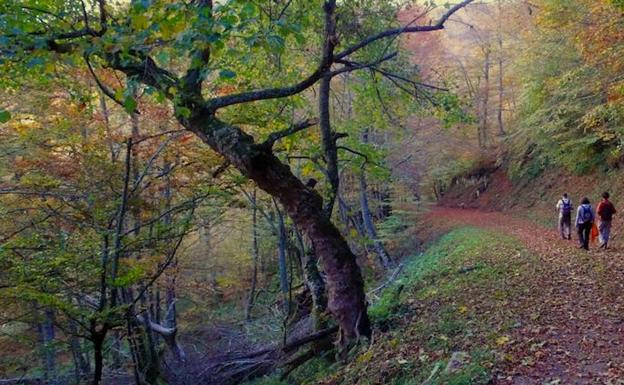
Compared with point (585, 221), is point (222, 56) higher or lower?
higher

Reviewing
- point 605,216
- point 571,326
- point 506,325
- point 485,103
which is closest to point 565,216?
point 605,216

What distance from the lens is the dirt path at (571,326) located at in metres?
4.71

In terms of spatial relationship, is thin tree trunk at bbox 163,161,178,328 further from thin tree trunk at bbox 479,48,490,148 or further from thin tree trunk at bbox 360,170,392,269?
thin tree trunk at bbox 479,48,490,148

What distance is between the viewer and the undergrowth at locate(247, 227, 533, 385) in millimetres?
5203

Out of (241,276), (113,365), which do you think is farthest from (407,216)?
(113,365)

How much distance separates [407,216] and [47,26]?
22.5m

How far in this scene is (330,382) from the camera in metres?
6.15

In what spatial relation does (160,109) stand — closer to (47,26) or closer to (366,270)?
(47,26)

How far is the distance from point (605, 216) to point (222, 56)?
35.5ft

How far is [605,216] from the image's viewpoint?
471 inches

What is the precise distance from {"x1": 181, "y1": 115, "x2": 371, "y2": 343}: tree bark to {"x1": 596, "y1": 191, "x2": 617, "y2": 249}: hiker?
8573 millimetres

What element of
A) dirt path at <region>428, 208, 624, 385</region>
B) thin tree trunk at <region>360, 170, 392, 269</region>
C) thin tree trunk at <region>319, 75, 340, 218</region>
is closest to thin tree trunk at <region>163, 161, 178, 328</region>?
thin tree trunk at <region>319, 75, 340, 218</region>

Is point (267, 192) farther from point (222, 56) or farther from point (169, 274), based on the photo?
point (169, 274)

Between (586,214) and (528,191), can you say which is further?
(528,191)
